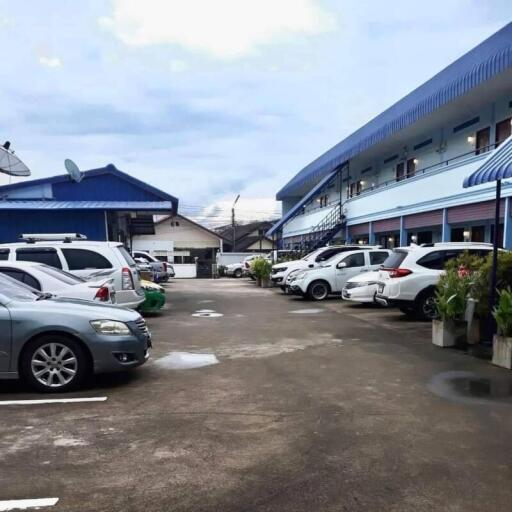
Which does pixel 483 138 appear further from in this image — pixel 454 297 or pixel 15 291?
pixel 15 291

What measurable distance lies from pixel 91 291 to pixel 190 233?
43345 mm

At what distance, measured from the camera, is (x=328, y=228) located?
2773cm

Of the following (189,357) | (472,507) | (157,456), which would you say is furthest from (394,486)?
(189,357)

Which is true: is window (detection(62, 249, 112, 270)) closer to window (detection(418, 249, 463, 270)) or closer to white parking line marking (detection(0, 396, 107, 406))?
white parking line marking (detection(0, 396, 107, 406))

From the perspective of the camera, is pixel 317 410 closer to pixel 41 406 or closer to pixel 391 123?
pixel 41 406

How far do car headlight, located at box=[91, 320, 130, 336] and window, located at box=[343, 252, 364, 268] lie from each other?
11520mm

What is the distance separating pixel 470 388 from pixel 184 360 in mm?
3942

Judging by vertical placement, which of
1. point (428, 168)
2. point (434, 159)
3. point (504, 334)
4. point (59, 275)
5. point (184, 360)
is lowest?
point (184, 360)

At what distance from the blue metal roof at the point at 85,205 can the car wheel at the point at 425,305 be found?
11.8m

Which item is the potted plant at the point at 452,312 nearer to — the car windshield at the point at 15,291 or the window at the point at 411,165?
the car windshield at the point at 15,291

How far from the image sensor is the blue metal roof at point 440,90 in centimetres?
1451

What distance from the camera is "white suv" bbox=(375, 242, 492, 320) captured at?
37.1ft

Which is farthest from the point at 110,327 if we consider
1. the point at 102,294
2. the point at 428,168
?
the point at 428,168

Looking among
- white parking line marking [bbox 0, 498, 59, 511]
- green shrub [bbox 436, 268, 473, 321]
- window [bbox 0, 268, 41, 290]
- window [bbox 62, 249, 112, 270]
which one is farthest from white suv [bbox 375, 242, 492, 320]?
white parking line marking [bbox 0, 498, 59, 511]
